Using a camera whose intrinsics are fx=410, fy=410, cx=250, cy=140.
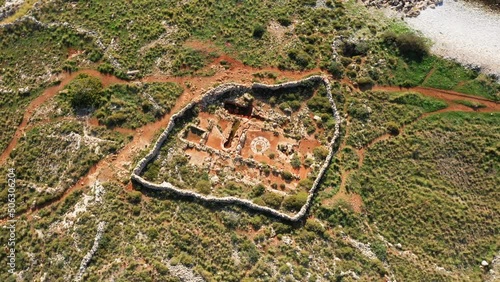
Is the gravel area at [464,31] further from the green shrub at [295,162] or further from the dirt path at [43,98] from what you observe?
the dirt path at [43,98]

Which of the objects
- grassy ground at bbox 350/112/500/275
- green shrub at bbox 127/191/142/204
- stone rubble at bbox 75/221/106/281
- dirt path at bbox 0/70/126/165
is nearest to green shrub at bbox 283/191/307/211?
grassy ground at bbox 350/112/500/275

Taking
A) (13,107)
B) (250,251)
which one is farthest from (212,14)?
(250,251)

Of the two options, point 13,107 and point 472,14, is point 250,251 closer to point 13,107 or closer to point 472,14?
point 13,107

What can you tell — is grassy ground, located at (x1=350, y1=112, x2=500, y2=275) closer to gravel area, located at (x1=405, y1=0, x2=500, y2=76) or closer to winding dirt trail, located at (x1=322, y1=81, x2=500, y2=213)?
winding dirt trail, located at (x1=322, y1=81, x2=500, y2=213)

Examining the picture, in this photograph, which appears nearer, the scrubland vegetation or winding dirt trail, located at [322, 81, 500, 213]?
the scrubland vegetation

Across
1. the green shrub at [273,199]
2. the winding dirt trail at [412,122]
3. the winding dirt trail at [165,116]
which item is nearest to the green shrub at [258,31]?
the winding dirt trail at [165,116]
